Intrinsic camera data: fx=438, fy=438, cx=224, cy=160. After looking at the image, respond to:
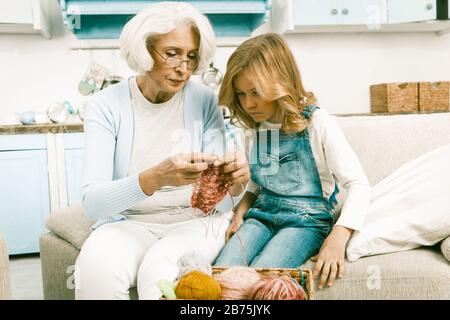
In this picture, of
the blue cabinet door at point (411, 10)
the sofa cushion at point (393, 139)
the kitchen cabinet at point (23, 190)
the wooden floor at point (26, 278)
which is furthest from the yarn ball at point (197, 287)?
the blue cabinet door at point (411, 10)

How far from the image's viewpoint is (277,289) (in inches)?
31.3

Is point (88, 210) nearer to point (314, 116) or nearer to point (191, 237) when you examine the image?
point (191, 237)

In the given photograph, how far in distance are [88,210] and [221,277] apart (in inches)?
19.3

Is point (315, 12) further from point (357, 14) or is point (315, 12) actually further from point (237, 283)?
point (237, 283)

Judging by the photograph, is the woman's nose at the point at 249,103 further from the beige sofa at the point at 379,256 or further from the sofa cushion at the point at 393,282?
the sofa cushion at the point at 393,282

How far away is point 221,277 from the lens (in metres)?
0.85

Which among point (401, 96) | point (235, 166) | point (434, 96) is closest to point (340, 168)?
point (235, 166)

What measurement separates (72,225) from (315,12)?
2242mm

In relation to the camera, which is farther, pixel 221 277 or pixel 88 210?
pixel 88 210

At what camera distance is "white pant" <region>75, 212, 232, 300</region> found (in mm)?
1028
